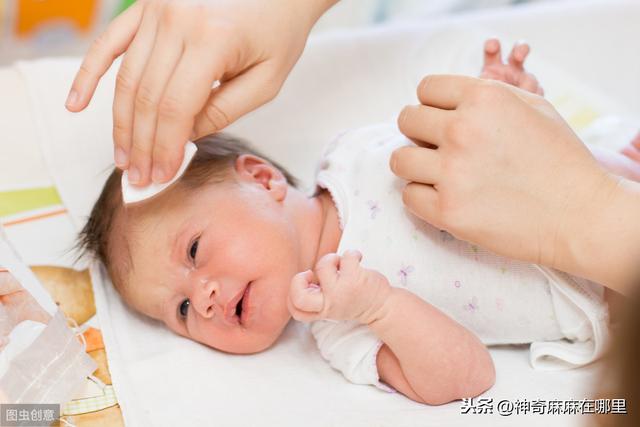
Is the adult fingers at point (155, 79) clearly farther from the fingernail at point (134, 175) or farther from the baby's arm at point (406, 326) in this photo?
the baby's arm at point (406, 326)

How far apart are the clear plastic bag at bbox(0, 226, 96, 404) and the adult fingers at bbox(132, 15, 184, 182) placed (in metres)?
0.27

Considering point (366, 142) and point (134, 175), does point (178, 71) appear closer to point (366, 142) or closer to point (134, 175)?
point (134, 175)

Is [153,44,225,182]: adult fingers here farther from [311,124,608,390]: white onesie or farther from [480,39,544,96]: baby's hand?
[480,39,544,96]: baby's hand

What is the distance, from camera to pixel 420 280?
3.92ft

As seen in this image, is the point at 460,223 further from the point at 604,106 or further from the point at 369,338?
the point at 604,106

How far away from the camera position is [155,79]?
97 cm

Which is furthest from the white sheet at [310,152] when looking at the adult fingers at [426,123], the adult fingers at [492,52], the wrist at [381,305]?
the adult fingers at [426,123]

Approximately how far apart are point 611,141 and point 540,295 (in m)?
0.43

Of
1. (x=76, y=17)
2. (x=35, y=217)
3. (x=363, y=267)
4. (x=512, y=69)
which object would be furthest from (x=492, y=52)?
(x=76, y=17)

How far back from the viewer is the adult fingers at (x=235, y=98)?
3.46 ft

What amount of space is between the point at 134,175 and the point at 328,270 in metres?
0.27

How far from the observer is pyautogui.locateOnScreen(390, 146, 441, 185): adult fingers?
3.43 ft

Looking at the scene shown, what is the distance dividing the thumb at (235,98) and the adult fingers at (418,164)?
20 cm

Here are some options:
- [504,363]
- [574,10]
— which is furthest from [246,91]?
[574,10]
